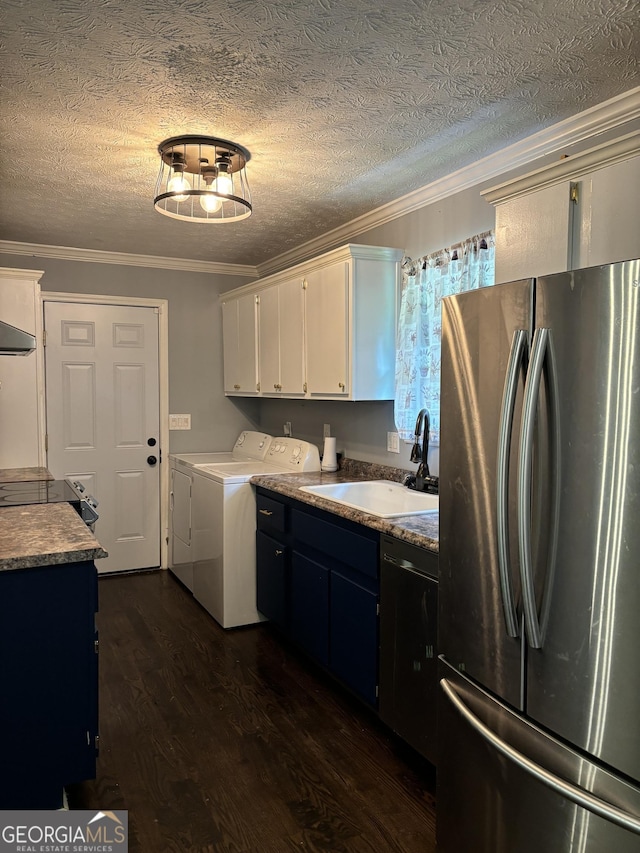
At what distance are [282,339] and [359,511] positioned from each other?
168 cm

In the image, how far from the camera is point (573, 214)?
1.58 metres

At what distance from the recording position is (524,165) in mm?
2611

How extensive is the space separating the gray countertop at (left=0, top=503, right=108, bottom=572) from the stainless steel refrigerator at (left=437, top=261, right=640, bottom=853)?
114cm

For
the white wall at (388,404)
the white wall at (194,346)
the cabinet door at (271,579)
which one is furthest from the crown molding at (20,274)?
the cabinet door at (271,579)

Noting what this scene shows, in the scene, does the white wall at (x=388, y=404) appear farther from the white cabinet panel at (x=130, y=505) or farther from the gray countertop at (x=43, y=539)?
the gray countertop at (x=43, y=539)

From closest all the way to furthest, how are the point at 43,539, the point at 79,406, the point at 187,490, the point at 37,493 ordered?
the point at 43,539, the point at 37,493, the point at 187,490, the point at 79,406

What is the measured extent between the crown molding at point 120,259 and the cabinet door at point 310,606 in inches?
105

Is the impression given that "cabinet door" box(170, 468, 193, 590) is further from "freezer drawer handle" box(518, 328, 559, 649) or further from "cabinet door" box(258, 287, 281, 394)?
"freezer drawer handle" box(518, 328, 559, 649)

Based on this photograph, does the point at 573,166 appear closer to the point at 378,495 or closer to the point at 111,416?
the point at 378,495

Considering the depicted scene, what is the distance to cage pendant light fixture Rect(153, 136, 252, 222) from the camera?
2508mm

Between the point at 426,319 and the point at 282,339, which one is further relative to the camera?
the point at 282,339

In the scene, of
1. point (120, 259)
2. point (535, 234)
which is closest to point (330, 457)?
point (120, 259)

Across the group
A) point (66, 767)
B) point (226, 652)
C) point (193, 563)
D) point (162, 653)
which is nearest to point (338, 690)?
point (226, 652)

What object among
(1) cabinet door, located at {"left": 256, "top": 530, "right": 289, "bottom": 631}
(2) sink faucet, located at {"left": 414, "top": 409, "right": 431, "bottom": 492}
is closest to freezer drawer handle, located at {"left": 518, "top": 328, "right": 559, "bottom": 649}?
(2) sink faucet, located at {"left": 414, "top": 409, "right": 431, "bottom": 492}
